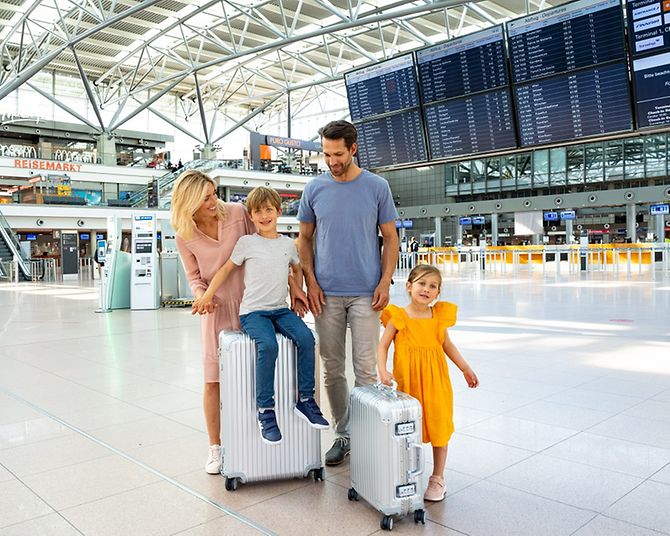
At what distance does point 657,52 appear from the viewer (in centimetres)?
530

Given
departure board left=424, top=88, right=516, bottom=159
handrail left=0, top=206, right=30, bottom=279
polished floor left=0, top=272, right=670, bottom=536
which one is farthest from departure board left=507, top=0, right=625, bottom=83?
handrail left=0, top=206, right=30, bottom=279

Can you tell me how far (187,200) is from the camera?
3.05 meters

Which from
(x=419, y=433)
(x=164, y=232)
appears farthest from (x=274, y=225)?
(x=164, y=232)

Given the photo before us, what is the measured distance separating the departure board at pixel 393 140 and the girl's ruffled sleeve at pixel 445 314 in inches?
165

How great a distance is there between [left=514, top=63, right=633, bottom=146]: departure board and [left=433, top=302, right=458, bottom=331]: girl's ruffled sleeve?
373cm

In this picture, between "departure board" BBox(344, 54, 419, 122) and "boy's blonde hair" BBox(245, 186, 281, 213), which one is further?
"departure board" BBox(344, 54, 419, 122)

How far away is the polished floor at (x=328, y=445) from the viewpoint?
8.43 feet

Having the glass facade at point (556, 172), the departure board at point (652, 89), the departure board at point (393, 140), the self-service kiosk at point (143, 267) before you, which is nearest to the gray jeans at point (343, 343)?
the departure board at point (652, 89)

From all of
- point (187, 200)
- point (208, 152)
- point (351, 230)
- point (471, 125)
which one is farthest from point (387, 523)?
point (208, 152)

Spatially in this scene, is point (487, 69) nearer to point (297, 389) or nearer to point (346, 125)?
point (346, 125)

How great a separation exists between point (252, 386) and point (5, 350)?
18.7 feet

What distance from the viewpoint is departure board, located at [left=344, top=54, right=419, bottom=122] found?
22.2ft

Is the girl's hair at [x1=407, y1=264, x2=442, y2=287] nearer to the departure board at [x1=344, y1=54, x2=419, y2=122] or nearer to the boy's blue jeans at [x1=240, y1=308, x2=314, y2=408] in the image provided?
the boy's blue jeans at [x1=240, y1=308, x2=314, y2=408]

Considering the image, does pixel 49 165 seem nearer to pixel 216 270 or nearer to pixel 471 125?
pixel 471 125
